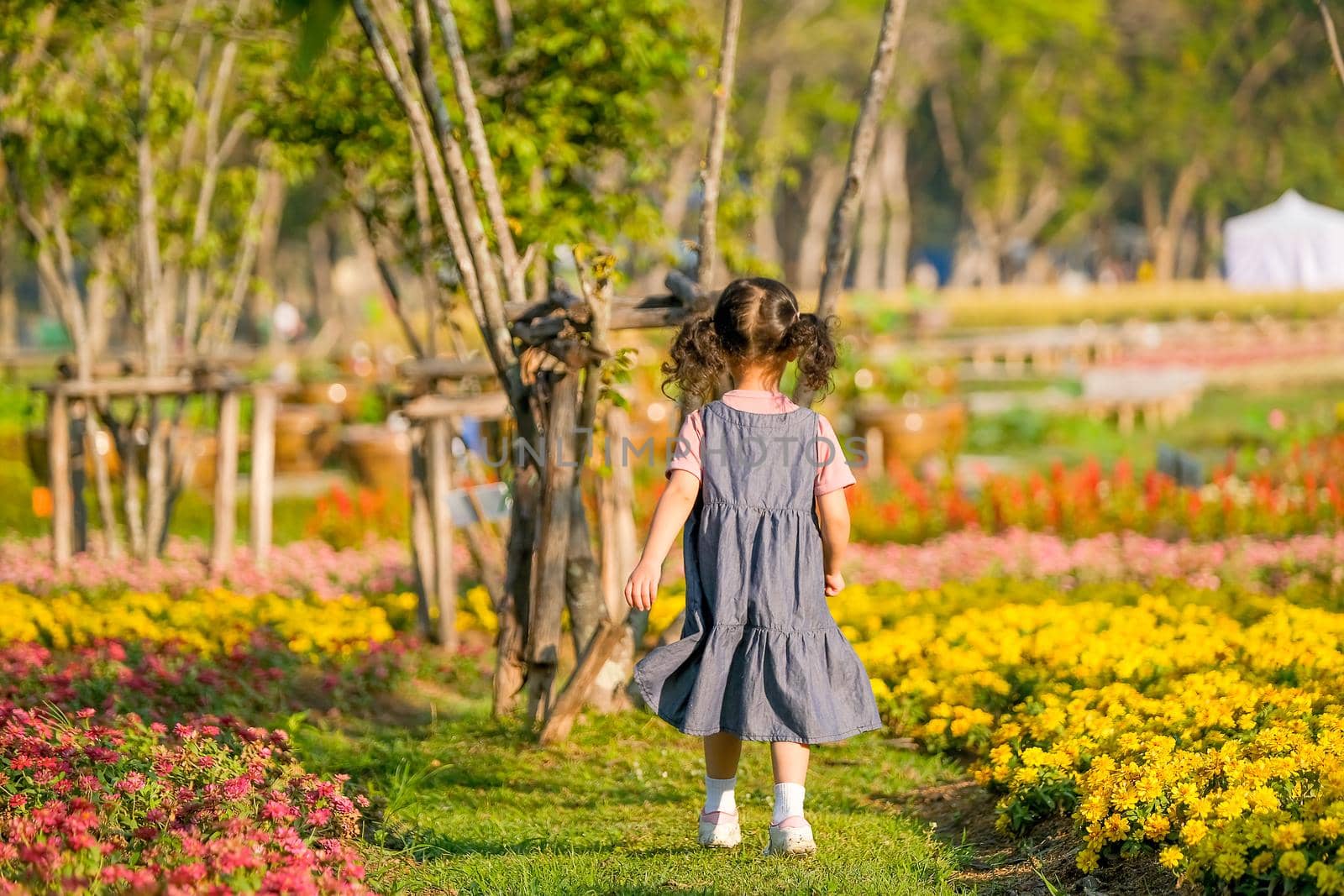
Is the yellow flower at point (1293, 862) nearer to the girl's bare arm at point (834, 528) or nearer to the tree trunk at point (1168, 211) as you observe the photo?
the girl's bare arm at point (834, 528)

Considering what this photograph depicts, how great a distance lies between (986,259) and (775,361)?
4363cm

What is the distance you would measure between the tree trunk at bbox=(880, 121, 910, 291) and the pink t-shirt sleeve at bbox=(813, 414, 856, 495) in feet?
110

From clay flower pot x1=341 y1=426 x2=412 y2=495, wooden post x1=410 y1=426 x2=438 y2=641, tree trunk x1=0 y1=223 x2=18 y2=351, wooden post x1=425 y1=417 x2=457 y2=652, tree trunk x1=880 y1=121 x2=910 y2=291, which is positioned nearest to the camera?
Result: wooden post x1=425 y1=417 x2=457 y2=652

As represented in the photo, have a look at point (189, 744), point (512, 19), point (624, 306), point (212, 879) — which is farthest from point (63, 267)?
point (212, 879)

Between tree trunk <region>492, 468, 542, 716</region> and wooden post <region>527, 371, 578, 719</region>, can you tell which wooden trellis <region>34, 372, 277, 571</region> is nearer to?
tree trunk <region>492, 468, 542, 716</region>

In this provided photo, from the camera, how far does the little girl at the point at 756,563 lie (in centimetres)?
403

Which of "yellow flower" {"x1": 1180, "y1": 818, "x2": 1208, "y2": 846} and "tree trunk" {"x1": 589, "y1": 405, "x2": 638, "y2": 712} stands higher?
"tree trunk" {"x1": 589, "y1": 405, "x2": 638, "y2": 712}

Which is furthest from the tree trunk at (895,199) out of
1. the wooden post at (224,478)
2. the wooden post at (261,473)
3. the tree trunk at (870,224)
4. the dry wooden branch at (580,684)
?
the dry wooden branch at (580,684)

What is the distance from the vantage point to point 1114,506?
9.82 meters

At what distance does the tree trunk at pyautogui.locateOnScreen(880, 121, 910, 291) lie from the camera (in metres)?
38.7

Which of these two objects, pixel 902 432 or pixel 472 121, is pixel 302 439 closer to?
pixel 902 432

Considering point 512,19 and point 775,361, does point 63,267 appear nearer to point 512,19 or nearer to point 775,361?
point 512,19

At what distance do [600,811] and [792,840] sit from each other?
0.95m

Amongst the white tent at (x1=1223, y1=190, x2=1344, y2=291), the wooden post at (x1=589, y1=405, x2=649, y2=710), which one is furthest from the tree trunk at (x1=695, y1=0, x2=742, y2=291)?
the white tent at (x1=1223, y1=190, x2=1344, y2=291)
